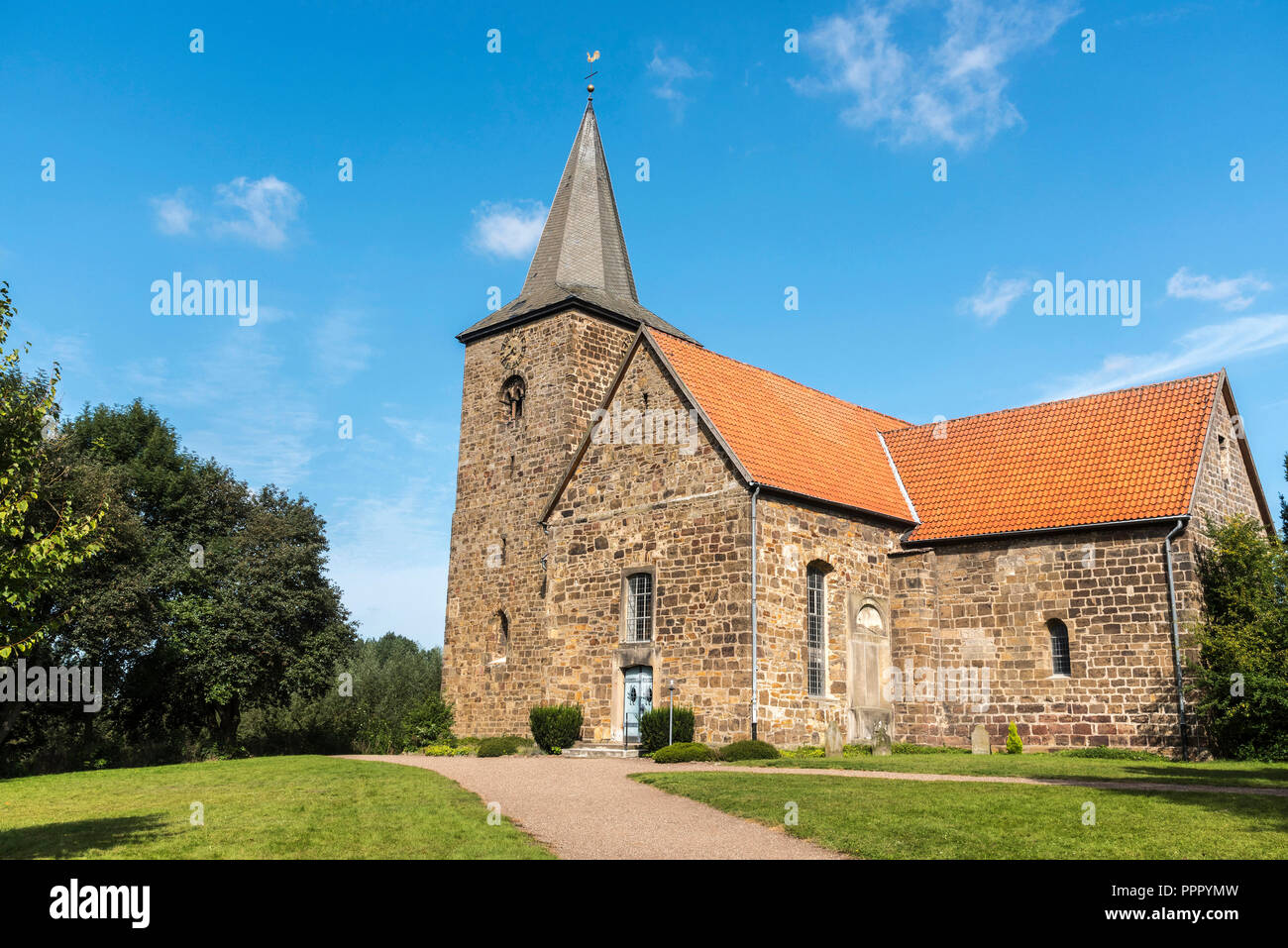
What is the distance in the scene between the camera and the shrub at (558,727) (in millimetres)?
25875

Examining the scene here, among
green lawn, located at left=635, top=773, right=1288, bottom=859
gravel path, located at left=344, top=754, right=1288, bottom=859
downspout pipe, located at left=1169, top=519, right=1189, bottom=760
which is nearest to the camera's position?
green lawn, located at left=635, top=773, right=1288, bottom=859

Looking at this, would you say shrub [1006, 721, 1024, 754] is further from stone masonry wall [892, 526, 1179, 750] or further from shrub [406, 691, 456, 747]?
shrub [406, 691, 456, 747]

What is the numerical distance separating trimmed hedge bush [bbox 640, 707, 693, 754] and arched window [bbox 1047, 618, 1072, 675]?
9388mm

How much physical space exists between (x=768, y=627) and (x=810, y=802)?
1037cm

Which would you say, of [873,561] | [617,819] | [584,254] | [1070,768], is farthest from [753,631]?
[584,254]

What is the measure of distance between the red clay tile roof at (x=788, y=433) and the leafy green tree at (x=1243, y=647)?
26.0 ft

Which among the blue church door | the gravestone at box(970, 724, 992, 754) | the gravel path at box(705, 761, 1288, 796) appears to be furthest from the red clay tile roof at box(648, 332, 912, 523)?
the gravel path at box(705, 761, 1288, 796)

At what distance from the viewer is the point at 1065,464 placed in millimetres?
27359

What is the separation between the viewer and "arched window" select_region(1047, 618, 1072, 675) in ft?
82.3

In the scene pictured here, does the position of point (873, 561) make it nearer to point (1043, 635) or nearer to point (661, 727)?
point (1043, 635)

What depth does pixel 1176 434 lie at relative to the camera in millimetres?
25875

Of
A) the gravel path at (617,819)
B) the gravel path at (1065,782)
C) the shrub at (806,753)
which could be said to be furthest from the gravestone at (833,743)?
the gravel path at (617,819)

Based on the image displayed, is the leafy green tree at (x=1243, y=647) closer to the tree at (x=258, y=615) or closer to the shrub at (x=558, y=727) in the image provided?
the shrub at (x=558, y=727)
